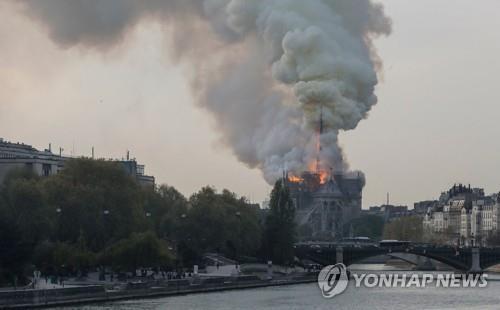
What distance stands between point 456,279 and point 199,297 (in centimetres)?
2603

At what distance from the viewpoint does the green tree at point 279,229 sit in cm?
8869

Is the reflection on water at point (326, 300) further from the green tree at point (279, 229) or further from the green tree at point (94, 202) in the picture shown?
the green tree at point (279, 229)

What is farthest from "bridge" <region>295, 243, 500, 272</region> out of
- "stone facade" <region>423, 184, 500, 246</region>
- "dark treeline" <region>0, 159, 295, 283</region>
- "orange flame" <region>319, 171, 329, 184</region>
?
"stone facade" <region>423, 184, 500, 246</region>

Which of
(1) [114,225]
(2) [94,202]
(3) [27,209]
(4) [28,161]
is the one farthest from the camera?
(4) [28,161]

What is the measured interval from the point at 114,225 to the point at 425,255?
2759 centimetres

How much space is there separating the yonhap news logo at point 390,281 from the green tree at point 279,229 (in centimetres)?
247

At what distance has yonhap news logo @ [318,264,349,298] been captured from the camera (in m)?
71.2

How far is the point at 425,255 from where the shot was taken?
309 ft

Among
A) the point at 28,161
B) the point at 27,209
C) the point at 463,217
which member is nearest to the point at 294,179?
the point at 463,217

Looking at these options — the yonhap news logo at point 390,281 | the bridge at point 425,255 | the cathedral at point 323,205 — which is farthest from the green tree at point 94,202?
the cathedral at point 323,205

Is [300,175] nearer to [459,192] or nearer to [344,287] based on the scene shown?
[459,192]

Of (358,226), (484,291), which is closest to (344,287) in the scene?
(484,291)

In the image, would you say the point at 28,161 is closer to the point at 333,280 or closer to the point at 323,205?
the point at 333,280

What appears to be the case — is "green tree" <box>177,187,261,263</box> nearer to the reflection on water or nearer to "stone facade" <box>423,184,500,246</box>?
the reflection on water
